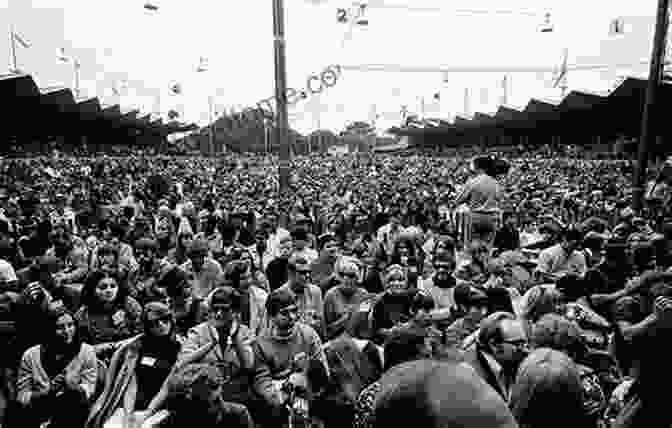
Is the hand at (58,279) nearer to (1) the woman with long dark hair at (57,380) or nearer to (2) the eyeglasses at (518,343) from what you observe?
(1) the woman with long dark hair at (57,380)

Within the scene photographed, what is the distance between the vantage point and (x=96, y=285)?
490 cm

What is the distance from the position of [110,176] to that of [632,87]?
740 inches

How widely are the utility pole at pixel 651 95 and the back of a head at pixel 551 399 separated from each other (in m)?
9.03

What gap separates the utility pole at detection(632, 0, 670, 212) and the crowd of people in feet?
6.71

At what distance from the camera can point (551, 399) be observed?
6.91 ft

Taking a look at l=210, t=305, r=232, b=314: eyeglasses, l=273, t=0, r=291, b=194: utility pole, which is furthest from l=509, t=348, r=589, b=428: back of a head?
l=273, t=0, r=291, b=194: utility pole

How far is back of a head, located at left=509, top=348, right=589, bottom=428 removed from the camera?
211 centimetres

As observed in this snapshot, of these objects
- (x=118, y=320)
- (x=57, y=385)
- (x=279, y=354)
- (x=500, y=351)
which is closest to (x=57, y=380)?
(x=57, y=385)

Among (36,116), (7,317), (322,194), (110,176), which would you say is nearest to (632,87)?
(322,194)

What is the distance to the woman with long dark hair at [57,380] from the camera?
381 centimetres

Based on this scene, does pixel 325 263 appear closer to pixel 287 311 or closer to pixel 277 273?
pixel 277 273

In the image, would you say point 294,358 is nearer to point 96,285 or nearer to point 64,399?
point 64,399

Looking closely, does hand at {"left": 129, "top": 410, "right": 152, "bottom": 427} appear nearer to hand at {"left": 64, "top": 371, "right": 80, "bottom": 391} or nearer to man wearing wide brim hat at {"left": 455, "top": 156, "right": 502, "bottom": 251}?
hand at {"left": 64, "top": 371, "right": 80, "bottom": 391}

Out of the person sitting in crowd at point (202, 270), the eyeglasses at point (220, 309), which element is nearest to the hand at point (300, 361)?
the eyeglasses at point (220, 309)
